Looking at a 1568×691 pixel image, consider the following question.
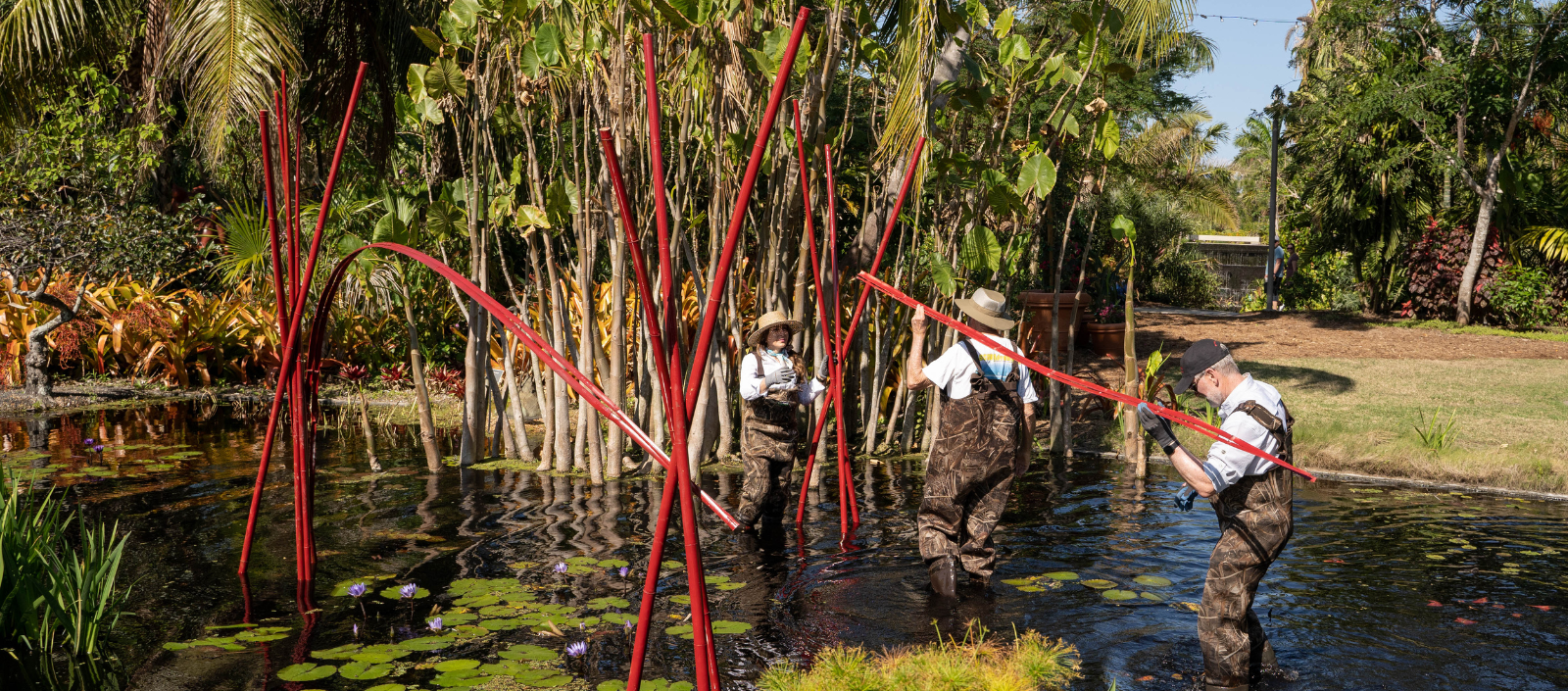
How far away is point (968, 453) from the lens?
528 cm

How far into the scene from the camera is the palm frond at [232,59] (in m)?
10.2

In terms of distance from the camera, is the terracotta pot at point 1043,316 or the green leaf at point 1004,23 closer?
the green leaf at point 1004,23

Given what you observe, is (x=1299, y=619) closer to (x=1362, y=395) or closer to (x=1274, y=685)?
(x=1274, y=685)

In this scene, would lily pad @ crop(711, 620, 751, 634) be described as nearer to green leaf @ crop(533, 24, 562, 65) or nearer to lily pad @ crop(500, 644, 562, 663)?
lily pad @ crop(500, 644, 562, 663)

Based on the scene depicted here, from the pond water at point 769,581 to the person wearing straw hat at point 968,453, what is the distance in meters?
0.23

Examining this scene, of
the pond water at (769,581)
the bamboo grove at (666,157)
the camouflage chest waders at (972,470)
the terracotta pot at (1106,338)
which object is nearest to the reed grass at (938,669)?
the pond water at (769,581)

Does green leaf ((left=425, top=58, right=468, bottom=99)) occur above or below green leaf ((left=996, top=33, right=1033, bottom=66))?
below

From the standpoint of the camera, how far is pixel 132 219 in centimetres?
1300

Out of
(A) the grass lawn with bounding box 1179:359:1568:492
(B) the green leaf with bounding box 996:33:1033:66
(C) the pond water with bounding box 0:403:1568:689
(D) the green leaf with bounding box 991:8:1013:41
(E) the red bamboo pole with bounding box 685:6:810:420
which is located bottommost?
(C) the pond water with bounding box 0:403:1568:689

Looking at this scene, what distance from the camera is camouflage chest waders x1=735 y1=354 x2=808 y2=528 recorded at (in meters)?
6.26

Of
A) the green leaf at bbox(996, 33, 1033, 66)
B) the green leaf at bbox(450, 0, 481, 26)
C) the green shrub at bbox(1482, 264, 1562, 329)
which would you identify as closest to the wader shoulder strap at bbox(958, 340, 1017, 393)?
the green leaf at bbox(996, 33, 1033, 66)

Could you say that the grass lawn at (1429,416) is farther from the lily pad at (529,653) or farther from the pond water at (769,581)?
the lily pad at (529,653)

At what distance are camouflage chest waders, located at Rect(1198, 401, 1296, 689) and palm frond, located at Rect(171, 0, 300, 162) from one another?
913 cm

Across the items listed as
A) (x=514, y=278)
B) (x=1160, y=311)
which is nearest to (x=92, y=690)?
(x=514, y=278)
